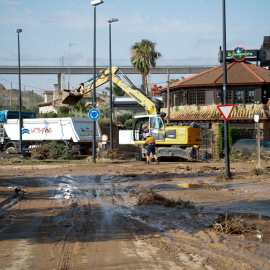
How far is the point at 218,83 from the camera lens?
41500 mm

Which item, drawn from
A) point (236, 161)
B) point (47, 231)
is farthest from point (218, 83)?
point (47, 231)

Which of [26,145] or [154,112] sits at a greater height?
[154,112]

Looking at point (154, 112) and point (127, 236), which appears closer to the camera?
point (127, 236)

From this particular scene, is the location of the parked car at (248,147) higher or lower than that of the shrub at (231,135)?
lower

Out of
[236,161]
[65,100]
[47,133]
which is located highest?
[65,100]

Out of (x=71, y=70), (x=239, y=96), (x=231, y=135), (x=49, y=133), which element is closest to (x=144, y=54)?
(x=239, y=96)

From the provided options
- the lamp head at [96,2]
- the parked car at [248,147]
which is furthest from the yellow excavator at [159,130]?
the lamp head at [96,2]

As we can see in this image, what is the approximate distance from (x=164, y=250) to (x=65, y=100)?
75.0ft

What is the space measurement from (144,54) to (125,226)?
4331 centimetres

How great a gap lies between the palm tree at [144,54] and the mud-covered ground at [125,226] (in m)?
35.5

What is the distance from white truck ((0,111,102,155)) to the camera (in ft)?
95.8

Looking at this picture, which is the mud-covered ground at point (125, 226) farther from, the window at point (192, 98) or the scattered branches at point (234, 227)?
the window at point (192, 98)

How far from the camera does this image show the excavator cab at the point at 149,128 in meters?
26.9

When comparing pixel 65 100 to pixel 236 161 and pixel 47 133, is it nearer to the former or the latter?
pixel 47 133
